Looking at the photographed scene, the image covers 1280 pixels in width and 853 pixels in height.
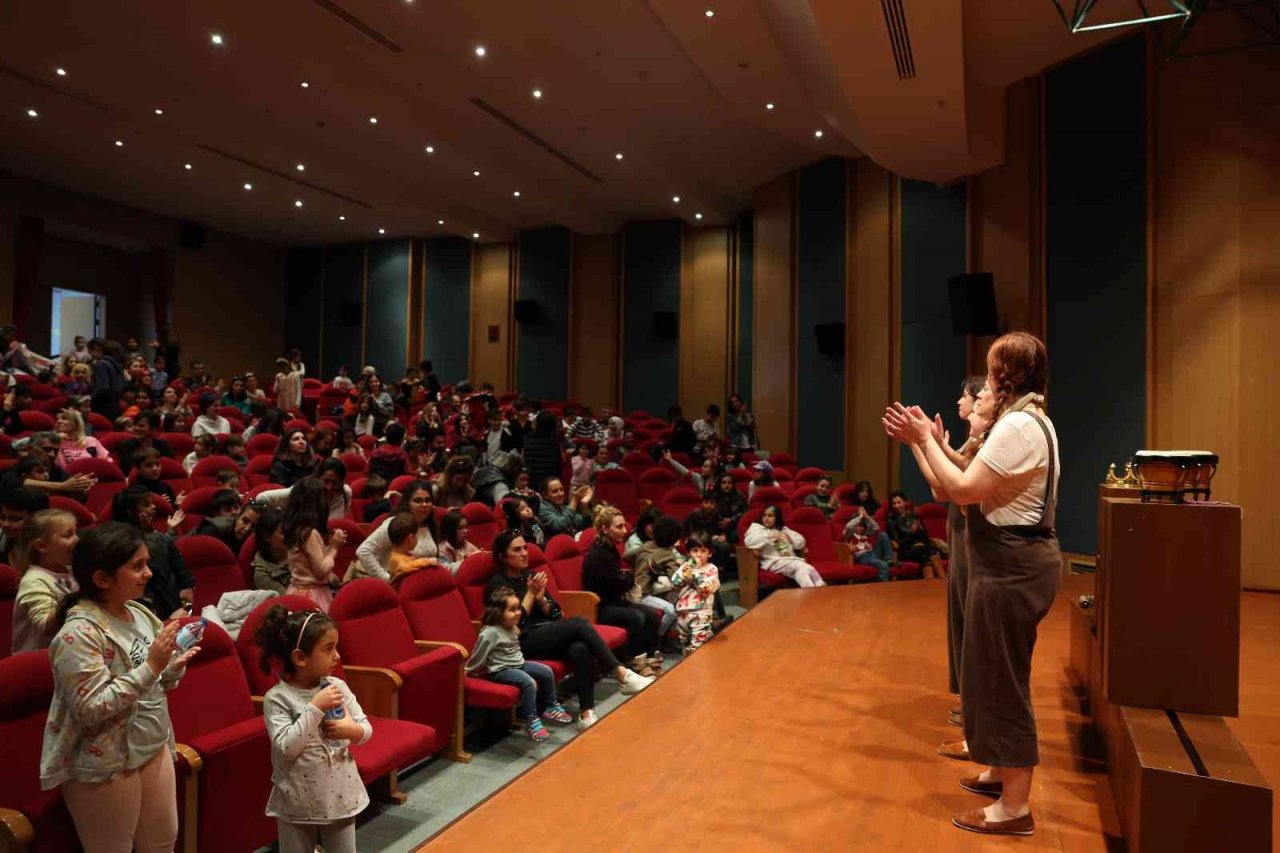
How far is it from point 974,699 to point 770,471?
589 centimetres

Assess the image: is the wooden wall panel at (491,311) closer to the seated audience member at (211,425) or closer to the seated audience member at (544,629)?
the seated audience member at (211,425)

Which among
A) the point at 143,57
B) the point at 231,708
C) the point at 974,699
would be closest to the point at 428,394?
the point at 143,57

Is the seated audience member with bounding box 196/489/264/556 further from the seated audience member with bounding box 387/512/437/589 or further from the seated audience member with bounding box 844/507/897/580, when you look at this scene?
the seated audience member with bounding box 844/507/897/580

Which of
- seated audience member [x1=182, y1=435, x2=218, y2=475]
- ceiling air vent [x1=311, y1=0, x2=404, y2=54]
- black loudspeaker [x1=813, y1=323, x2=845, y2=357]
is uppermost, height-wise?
ceiling air vent [x1=311, y1=0, x2=404, y2=54]

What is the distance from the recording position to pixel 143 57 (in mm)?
8320

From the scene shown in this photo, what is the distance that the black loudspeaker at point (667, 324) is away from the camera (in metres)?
13.7

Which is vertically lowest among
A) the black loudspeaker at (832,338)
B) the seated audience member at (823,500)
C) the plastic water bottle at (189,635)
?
the seated audience member at (823,500)

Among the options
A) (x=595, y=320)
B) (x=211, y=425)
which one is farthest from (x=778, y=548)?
(x=595, y=320)

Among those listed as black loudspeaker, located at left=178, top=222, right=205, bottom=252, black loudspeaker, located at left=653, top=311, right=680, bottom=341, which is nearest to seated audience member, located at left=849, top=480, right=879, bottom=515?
black loudspeaker, located at left=653, top=311, right=680, bottom=341

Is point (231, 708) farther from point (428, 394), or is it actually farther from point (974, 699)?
point (428, 394)

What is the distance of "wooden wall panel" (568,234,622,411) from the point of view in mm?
14375

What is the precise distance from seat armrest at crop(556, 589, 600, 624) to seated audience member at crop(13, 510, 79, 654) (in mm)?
2458

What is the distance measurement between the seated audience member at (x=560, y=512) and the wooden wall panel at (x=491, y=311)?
912cm

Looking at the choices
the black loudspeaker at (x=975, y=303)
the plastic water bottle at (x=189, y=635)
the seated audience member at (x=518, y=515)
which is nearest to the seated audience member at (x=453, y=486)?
the seated audience member at (x=518, y=515)
